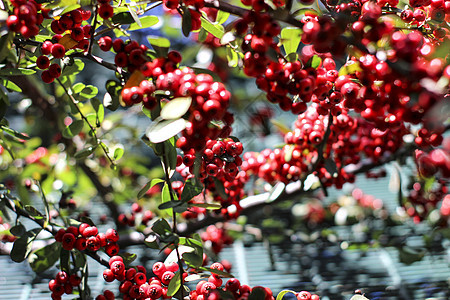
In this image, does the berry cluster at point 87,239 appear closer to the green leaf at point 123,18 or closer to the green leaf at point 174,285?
the green leaf at point 174,285

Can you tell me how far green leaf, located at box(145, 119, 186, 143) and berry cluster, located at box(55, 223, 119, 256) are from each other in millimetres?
520

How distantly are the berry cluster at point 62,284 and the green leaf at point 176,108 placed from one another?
765mm

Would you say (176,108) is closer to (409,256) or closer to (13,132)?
(13,132)

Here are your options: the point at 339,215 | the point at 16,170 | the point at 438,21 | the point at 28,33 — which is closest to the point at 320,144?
the point at 438,21

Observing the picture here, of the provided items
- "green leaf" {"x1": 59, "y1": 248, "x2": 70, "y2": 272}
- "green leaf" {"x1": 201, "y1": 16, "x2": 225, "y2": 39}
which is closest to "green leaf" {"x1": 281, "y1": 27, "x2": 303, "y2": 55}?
"green leaf" {"x1": 201, "y1": 16, "x2": 225, "y2": 39}

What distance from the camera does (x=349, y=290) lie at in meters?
1.98

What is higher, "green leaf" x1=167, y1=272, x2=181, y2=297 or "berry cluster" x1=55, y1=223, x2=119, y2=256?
"green leaf" x1=167, y1=272, x2=181, y2=297

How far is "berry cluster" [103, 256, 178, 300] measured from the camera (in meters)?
1.22

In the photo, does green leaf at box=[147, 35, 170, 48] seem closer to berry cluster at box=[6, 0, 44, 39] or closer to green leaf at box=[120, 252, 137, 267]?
berry cluster at box=[6, 0, 44, 39]

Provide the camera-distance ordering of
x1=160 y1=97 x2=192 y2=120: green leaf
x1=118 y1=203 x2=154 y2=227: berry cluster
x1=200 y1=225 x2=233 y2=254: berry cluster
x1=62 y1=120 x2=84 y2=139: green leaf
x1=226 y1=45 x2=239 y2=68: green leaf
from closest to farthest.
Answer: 1. x1=160 y1=97 x2=192 y2=120: green leaf
2. x1=226 y1=45 x2=239 y2=68: green leaf
3. x1=62 y1=120 x2=84 y2=139: green leaf
4. x1=118 y1=203 x2=154 y2=227: berry cluster
5. x1=200 y1=225 x2=233 y2=254: berry cluster

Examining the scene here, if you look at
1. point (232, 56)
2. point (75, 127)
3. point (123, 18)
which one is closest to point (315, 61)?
point (232, 56)

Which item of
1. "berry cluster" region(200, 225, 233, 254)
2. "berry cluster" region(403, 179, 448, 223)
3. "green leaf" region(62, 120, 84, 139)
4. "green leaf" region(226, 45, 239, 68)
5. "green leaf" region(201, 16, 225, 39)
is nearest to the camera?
"green leaf" region(201, 16, 225, 39)

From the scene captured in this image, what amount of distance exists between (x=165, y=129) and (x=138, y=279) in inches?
22.7

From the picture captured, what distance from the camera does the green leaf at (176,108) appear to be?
0.90m
